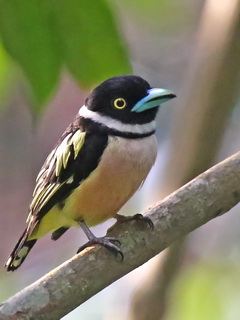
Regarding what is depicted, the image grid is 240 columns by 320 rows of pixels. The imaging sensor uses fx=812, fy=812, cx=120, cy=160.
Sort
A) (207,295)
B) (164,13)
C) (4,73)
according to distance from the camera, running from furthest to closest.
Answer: (164,13) < (207,295) < (4,73)

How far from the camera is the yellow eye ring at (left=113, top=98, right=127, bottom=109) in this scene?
2859 mm

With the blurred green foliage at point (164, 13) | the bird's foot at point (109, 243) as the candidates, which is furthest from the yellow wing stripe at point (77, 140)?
the blurred green foliage at point (164, 13)

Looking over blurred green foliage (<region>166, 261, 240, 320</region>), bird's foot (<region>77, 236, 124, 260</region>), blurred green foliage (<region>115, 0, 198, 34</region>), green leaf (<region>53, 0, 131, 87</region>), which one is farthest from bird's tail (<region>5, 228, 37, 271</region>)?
blurred green foliage (<region>115, 0, 198, 34</region>)

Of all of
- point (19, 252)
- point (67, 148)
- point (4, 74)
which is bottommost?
point (19, 252)

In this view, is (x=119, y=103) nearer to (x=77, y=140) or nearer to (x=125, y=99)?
(x=125, y=99)

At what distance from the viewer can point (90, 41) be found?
7.64 feet

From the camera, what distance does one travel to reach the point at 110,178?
2723 mm

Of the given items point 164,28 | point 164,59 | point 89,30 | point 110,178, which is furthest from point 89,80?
point 164,59

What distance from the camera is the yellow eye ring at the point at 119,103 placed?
286cm

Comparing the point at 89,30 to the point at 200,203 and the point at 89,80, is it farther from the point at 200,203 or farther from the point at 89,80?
the point at 200,203

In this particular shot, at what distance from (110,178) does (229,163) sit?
402mm

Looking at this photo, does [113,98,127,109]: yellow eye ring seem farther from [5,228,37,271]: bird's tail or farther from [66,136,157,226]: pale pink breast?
[5,228,37,271]: bird's tail

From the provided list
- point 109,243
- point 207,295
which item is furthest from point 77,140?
point 207,295

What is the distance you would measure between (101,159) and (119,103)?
256 millimetres
